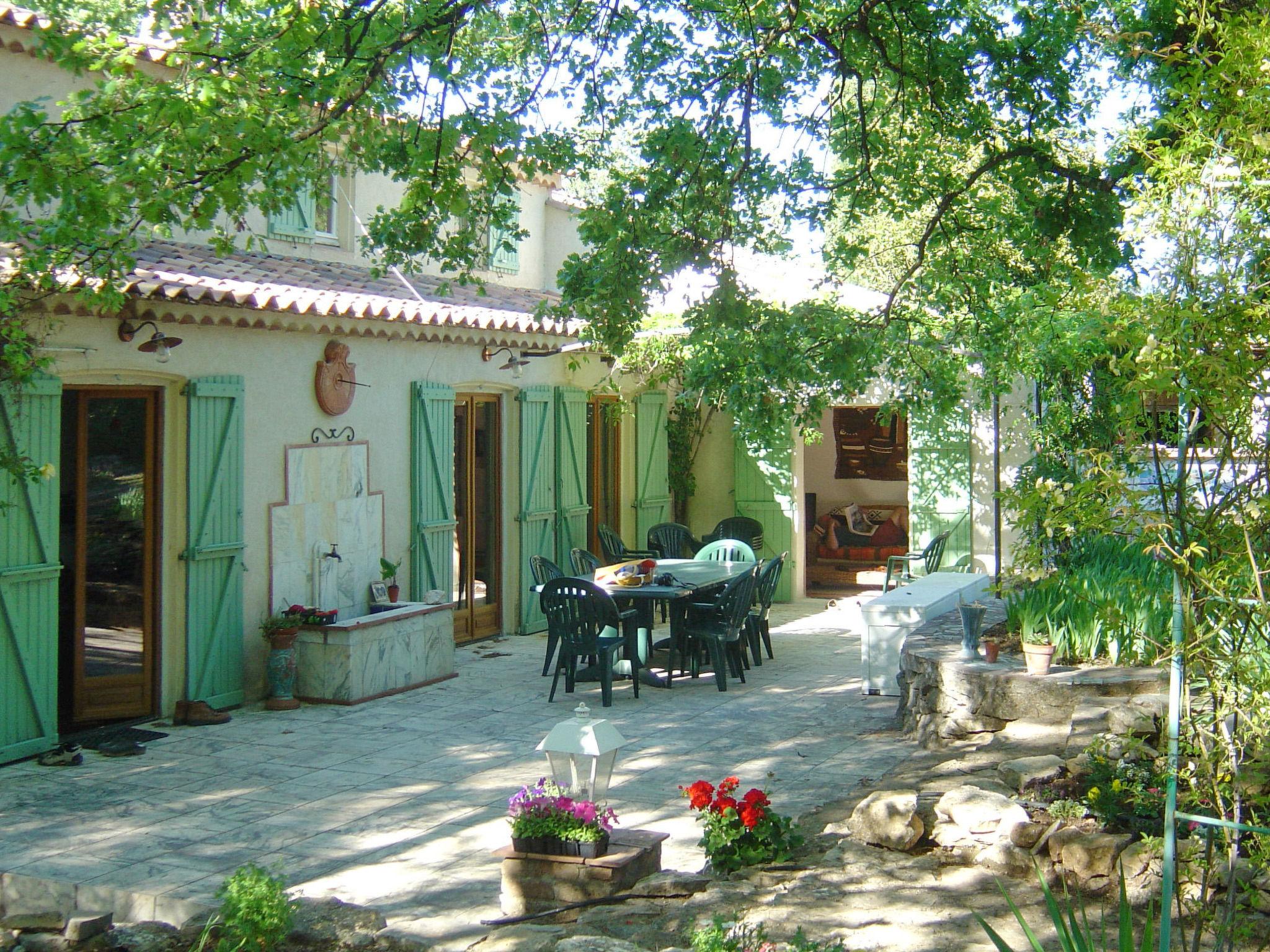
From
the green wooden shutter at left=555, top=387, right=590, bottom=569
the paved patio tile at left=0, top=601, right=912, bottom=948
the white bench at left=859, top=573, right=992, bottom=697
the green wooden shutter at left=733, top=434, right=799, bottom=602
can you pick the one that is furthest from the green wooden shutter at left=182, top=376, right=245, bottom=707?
the green wooden shutter at left=733, top=434, right=799, bottom=602

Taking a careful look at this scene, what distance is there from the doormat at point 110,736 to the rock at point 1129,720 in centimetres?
577

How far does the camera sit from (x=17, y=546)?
287 inches

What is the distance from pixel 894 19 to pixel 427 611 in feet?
18.5

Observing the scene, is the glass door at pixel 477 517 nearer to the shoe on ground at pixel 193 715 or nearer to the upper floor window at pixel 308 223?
the upper floor window at pixel 308 223

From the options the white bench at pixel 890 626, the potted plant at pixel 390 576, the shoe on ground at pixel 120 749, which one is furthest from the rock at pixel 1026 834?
the potted plant at pixel 390 576

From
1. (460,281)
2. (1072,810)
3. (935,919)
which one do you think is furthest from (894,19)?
(935,919)

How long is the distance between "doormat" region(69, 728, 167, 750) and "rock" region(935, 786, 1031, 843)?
5142mm

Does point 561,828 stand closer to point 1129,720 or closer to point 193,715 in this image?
point 1129,720

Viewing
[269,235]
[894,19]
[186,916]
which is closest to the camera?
[186,916]

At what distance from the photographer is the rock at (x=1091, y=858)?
4688mm

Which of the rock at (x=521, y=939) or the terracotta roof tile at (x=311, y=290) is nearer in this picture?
the rock at (x=521, y=939)

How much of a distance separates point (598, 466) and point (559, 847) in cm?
892

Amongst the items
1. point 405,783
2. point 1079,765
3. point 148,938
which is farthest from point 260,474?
point 1079,765

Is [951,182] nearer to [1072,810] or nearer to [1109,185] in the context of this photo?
[1109,185]
